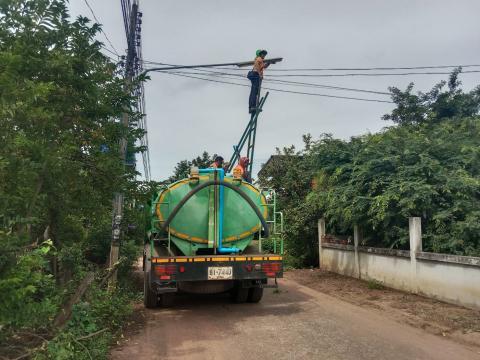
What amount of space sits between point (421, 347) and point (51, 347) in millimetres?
4435

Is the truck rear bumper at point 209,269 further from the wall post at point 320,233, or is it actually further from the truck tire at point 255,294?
the wall post at point 320,233

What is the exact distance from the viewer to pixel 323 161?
41.2ft

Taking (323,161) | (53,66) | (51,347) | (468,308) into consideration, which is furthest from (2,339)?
(323,161)

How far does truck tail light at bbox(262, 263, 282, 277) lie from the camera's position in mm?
7555

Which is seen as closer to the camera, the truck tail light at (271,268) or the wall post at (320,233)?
the truck tail light at (271,268)

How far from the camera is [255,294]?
857 centimetres

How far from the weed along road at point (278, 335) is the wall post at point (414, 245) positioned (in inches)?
62.7

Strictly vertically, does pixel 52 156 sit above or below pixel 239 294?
above

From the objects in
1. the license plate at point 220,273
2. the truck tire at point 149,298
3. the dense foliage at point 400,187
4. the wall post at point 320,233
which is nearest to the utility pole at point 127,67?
the truck tire at point 149,298

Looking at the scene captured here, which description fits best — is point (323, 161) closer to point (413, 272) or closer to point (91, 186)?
point (413, 272)

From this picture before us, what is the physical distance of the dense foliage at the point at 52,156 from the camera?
3.70 m

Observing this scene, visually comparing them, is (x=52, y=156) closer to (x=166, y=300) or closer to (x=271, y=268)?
(x=271, y=268)

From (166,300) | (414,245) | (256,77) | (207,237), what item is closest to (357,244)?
(414,245)

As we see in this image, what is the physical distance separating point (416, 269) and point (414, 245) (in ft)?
1.62
